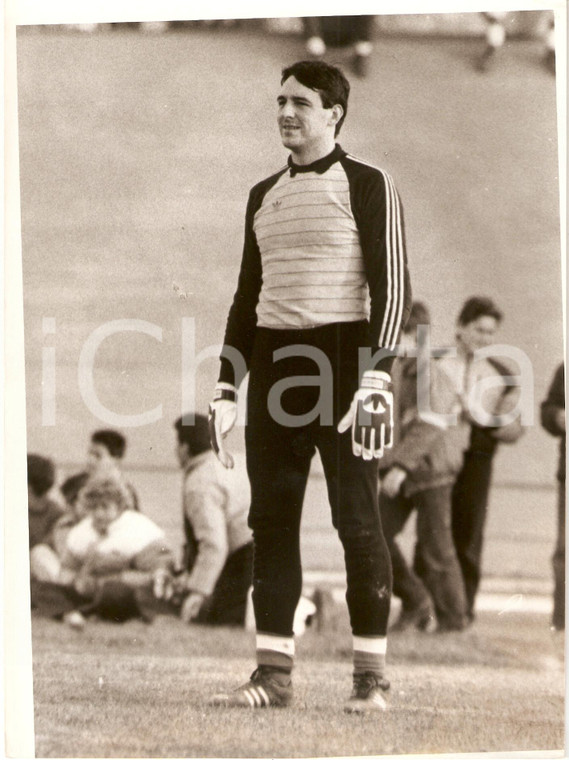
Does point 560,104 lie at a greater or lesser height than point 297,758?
greater

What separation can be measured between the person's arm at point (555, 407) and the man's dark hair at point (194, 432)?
107cm

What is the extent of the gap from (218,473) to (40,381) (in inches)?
25.0

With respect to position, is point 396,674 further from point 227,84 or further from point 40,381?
point 227,84

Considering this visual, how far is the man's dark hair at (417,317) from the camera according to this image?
8.95 feet

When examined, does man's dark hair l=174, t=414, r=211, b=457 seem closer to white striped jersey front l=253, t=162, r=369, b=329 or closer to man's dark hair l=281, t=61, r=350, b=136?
white striped jersey front l=253, t=162, r=369, b=329

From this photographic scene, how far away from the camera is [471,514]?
2.72m

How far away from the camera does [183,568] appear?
271 cm

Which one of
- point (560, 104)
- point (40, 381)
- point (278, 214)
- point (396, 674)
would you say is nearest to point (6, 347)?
point (40, 381)

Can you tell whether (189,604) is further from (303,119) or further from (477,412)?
(303,119)

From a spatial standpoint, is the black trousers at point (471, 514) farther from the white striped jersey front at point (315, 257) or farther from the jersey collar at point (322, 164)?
the jersey collar at point (322, 164)

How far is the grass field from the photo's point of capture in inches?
104

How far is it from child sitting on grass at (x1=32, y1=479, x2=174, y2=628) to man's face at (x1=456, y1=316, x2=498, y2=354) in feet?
3.72

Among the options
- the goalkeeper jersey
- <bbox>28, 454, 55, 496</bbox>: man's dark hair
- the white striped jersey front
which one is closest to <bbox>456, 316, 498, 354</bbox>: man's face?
the goalkeeper jersey

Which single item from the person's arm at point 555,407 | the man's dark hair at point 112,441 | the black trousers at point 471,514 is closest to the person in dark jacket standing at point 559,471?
the person's arm at point 555,407
